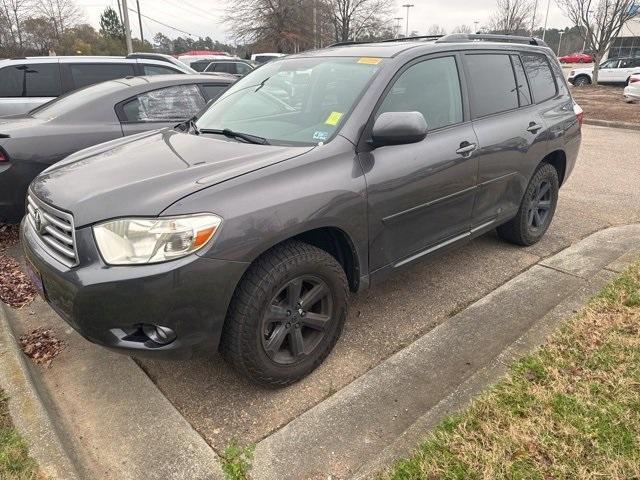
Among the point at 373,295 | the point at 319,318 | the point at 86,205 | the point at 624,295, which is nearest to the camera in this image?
the point at 86,205

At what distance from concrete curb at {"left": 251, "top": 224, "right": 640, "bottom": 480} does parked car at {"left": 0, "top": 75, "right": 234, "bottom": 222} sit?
9.62 feet

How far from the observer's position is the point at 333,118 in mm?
2811

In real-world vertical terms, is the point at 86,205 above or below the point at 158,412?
above

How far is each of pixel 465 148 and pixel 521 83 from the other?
4.10 ft

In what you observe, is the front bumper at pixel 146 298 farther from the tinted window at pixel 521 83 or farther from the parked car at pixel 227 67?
the parked car at pixel 227 67

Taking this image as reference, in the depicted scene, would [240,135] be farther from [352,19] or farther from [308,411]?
[352,19]

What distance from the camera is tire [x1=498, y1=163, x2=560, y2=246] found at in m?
4.25

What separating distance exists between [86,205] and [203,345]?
825 mm

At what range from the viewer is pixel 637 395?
2.28m

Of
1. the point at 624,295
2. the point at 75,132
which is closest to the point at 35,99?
the point at 75,132

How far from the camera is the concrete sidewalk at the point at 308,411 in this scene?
7.01ft

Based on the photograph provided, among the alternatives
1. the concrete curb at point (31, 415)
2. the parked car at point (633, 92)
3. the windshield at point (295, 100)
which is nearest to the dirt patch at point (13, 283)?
the concrete curb at point (31, 415)

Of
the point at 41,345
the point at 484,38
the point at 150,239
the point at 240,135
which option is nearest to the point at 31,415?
the point at 41,345

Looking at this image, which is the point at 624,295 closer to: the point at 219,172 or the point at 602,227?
the point at 602,227
